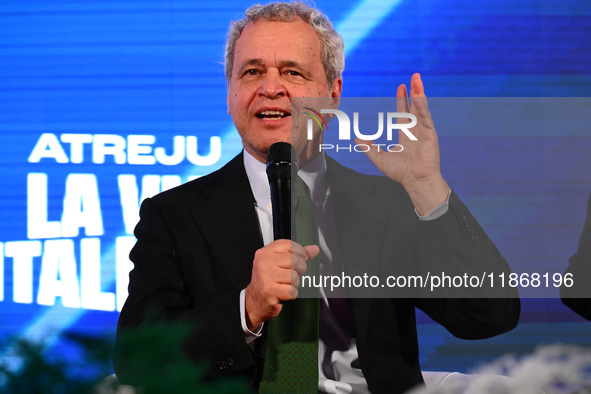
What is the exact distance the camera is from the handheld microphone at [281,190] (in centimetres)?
156

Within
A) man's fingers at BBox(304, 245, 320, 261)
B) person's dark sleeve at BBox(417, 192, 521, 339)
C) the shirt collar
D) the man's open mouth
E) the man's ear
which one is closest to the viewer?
man's fingers at BBox(304, 245, 320, 261)

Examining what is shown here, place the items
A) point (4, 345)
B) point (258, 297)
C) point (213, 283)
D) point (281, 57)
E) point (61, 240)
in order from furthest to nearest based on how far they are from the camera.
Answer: point (61, 240)
point (281, 57)
point (213, 283)
point (258, 297)
point (4, 345)

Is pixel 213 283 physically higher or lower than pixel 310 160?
lower

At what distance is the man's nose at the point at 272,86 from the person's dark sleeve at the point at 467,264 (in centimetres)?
57

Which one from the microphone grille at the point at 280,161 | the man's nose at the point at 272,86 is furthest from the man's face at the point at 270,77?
the microphone grille at the point at 280,161

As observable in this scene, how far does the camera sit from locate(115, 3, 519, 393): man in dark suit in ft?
5.39

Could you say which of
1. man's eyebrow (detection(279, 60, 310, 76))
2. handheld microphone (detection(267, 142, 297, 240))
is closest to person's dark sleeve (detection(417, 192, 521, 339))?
handheld microphone (detection(267, 142, 297, 240))

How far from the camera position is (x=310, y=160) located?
6.04ft

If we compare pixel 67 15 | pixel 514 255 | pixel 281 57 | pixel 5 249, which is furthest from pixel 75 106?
pixel 514 255

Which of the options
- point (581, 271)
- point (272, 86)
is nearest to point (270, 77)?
point (272, 86)

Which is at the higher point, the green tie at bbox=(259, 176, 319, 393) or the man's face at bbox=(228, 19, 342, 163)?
the man's face at bbox=(228, 19, 342, 163)

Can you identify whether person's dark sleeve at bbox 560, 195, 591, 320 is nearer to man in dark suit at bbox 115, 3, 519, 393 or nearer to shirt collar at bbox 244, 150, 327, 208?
man in dark suit at bbox 115, 3, 519, 393

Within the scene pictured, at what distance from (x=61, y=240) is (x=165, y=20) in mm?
1204

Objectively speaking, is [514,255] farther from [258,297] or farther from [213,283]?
[213,283]
